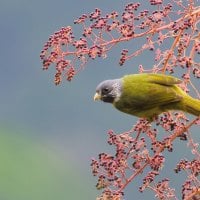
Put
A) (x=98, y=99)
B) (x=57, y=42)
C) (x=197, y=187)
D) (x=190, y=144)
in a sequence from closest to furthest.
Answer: (x=197, y=187)
(x=190, y=144)
(x=57, y=42)
(x=98, y=99)

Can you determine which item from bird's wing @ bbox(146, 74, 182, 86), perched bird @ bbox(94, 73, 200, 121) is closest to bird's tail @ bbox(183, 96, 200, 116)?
perched bird @ bbox(94, 73, 200, 121)

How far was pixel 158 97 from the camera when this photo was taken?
2.86 metres

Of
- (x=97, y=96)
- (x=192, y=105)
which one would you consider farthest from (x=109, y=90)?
(x=192, y=105)

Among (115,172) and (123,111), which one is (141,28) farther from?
(115,172)

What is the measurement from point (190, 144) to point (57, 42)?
980 mm

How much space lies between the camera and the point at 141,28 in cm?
271

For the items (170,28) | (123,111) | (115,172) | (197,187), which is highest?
(170,28)

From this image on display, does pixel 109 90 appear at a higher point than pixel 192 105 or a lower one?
higher

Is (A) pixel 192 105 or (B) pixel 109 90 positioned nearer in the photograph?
(A) pixel 192 105

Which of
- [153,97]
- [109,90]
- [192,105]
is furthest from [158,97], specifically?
[109,90]

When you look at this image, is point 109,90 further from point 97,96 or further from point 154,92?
point 154,92

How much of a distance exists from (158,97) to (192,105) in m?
0.21

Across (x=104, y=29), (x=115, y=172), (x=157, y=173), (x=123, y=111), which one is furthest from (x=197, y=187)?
(x=104, y=29)

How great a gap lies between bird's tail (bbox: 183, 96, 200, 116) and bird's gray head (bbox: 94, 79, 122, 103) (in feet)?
1.51
